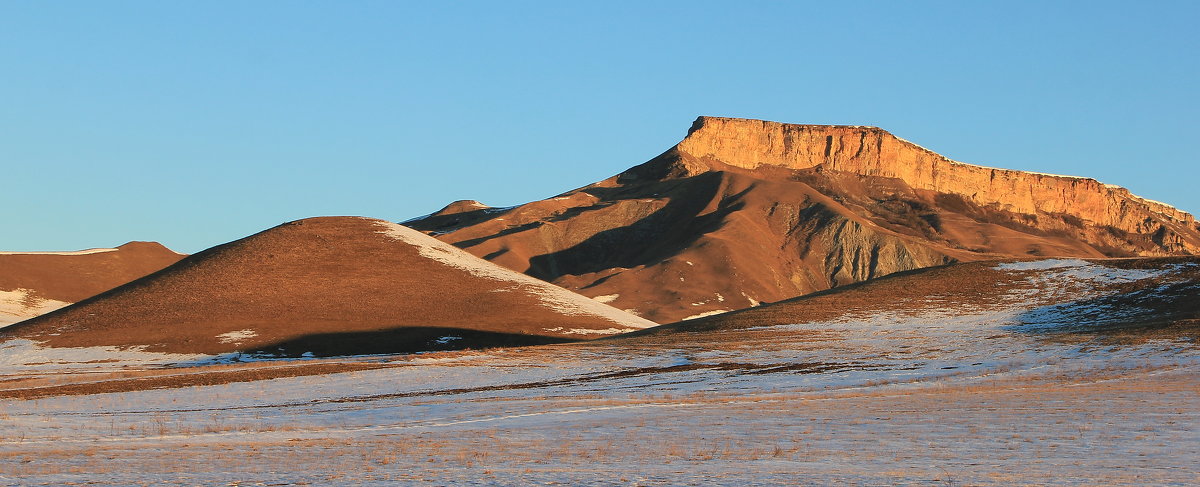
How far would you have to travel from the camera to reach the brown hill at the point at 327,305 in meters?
89.2

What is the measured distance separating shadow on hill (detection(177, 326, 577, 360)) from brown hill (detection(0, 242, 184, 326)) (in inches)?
2356

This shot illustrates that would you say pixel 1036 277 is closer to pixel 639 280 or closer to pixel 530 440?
pixel 530 440

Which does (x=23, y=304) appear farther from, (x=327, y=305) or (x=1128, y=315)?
(x=1128, y=315)

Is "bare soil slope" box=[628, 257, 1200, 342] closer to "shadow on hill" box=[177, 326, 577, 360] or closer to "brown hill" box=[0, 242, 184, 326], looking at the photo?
"shadow on hill" box=[177, 326, 577, 360]

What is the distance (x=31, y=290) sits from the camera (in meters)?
151

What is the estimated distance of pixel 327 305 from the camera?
328 feet

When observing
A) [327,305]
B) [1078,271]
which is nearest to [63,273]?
[327,305]

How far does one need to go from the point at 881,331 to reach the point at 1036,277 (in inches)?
984

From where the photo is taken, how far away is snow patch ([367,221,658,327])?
4173 inches

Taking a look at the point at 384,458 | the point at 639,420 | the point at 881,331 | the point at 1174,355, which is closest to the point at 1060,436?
the point at 639,420

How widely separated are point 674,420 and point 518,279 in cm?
8308

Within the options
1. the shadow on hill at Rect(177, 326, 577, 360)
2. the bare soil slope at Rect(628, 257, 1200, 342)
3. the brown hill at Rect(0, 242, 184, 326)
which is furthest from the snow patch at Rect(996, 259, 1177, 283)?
the brown hill at Rect(0, 242, 184, 326)

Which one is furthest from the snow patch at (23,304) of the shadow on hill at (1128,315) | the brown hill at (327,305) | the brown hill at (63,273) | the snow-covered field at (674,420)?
the shadow on hill at (1128,315)

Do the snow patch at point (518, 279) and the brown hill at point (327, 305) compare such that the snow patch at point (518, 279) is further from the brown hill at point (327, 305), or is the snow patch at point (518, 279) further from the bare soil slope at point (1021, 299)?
the bare soil slope at point (1021, 299)
